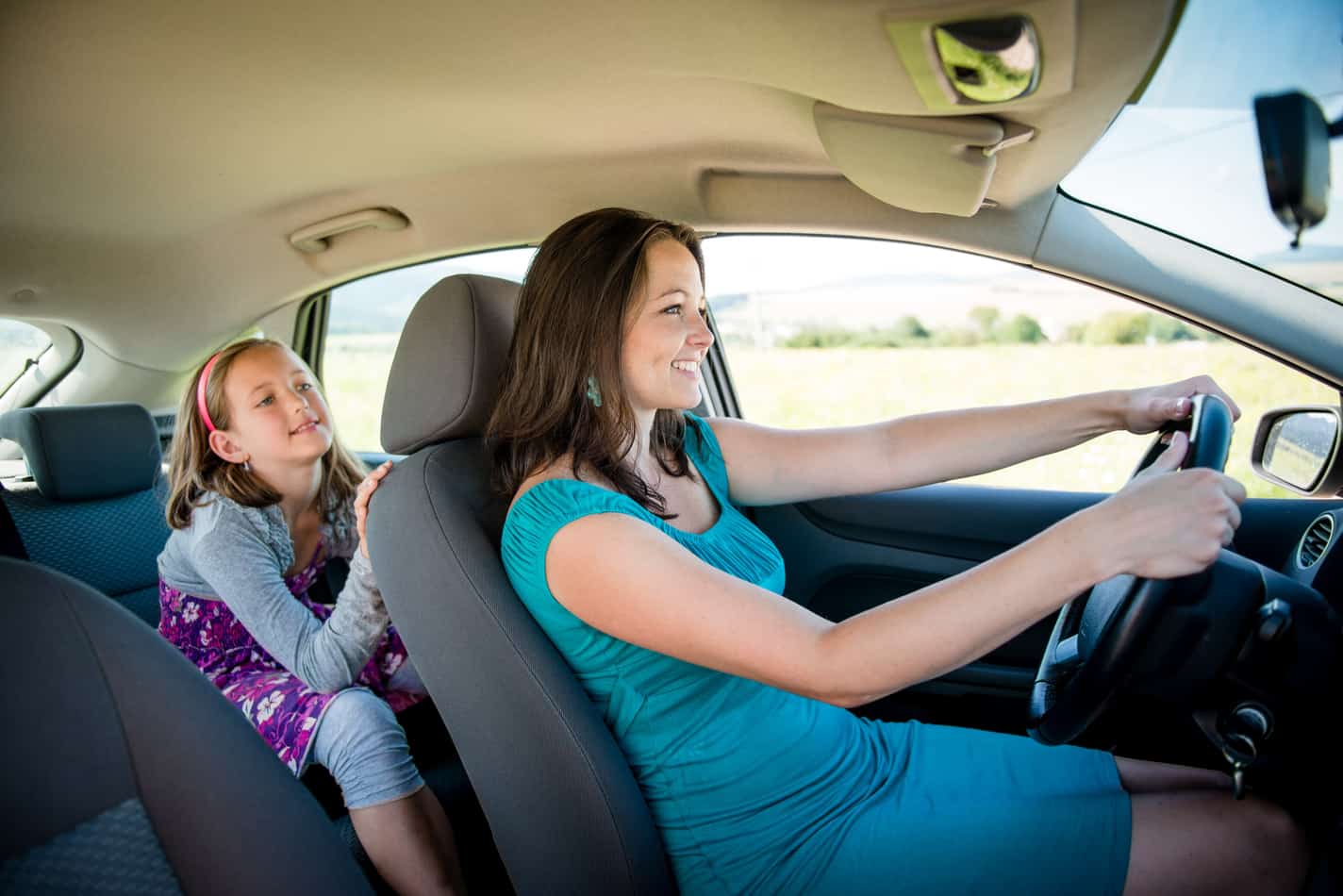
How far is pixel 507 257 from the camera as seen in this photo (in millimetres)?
2676

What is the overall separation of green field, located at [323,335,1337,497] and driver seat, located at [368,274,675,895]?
10 centimetres

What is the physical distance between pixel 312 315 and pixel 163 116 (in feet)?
4.62

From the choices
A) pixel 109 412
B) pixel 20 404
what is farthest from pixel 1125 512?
pixel 20 404

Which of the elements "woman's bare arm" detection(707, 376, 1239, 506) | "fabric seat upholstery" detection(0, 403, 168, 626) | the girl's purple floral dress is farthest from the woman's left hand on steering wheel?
"fabric seat upholstery" detection(0, 403, 168, 626)

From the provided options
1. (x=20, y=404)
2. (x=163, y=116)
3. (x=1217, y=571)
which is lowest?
(x=20, y=404)

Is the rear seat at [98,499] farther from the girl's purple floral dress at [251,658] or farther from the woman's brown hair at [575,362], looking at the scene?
the woman's brown hair at [575,362]

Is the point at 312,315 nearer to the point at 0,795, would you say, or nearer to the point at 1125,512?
the point at 0,795

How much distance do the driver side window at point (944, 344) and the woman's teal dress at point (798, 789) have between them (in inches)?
26.2

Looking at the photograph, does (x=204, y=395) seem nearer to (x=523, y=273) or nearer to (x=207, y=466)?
(x=207, y=466)

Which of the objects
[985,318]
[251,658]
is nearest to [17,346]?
[251,658]

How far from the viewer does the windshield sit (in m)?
1.23

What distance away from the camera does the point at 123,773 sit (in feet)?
2.62

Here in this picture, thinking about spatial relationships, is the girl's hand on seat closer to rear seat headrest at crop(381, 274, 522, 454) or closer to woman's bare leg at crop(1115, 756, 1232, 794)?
rear seat headrest at crop(381, 274, 522, 454)

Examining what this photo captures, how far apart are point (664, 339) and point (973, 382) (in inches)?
90.6
